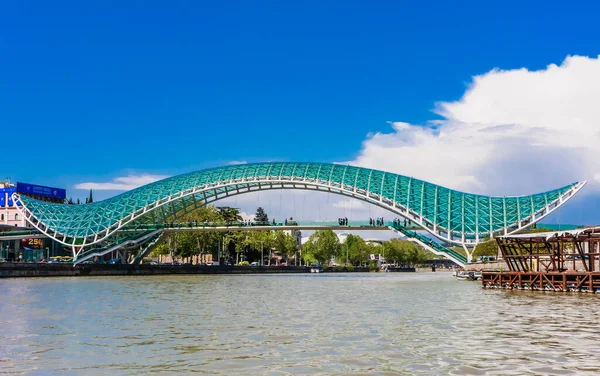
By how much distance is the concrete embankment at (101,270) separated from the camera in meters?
65.7

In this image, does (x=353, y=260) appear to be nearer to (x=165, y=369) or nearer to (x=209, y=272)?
(x=209, y=272)

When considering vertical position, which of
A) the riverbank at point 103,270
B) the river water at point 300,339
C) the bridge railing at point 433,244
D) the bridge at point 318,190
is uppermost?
the bridge at point 318,190

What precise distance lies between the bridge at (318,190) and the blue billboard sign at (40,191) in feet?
61.9

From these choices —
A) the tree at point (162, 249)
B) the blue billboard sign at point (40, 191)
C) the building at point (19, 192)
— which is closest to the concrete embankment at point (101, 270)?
the building at point (19, 192)

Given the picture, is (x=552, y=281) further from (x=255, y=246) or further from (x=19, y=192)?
(x=19, y=192)

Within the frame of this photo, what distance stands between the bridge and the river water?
50417 mm

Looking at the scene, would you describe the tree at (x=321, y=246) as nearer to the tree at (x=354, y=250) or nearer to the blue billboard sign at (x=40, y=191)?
the tree at (x=354, y=250)

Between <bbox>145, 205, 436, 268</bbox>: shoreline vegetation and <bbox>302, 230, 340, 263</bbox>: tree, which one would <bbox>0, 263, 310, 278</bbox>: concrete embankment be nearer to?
<bbox>145, 205, 436, 268</bbox>: shoreline vegetation

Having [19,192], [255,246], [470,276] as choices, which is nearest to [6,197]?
[19,192]

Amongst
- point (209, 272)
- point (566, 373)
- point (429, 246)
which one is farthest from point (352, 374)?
point (209, 272)

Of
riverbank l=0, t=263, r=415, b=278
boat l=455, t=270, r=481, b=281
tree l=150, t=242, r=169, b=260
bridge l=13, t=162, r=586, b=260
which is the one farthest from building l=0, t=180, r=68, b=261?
boat l=455, t=270, r=481, b=281

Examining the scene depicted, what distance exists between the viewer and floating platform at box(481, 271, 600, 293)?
39.4 meters

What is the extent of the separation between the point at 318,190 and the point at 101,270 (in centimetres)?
2850

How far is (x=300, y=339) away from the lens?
18828 millimetres
